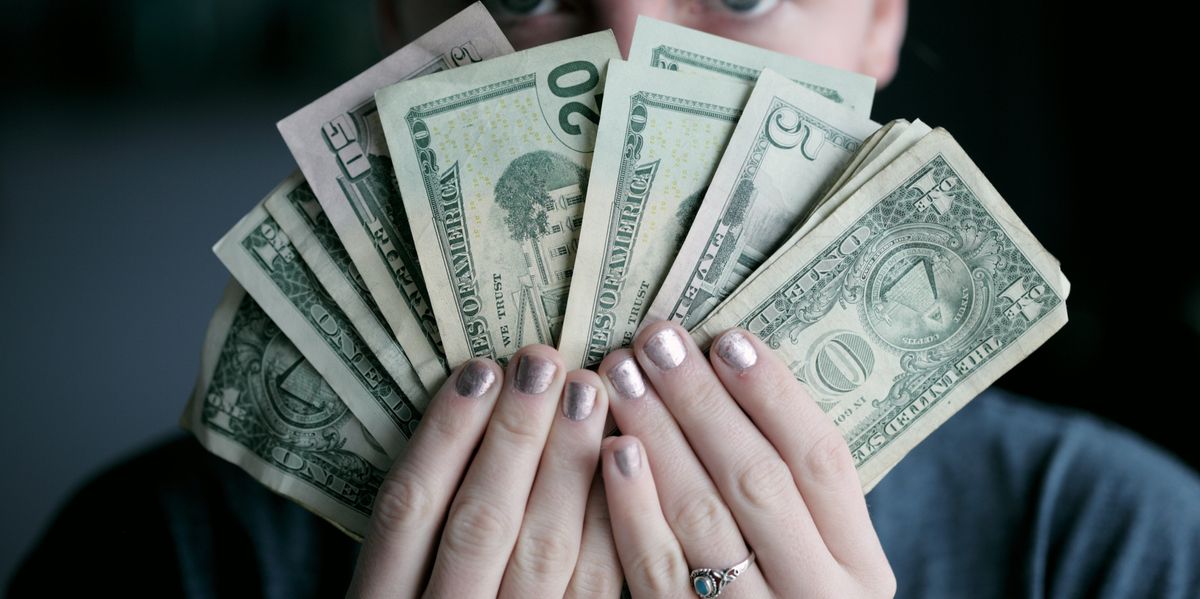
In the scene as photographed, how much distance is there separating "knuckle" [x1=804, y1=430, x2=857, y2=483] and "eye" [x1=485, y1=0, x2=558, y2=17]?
563 mm

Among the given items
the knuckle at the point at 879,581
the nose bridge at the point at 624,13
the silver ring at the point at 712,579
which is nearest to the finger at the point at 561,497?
the silver ring at the point at 712,579

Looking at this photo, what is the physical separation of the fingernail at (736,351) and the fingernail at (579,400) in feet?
0.38

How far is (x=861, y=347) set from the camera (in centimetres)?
85

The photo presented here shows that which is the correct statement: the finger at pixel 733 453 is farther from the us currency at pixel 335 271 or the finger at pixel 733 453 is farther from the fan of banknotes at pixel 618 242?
the us currency at pixel 335 271

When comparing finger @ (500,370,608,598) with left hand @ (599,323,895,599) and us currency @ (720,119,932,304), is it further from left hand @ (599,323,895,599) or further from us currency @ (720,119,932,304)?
us currency @ (720,119,932,304)

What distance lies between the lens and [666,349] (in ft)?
2.43

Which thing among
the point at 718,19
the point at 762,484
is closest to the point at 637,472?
the point at 762,484

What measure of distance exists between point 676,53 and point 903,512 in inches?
26.4

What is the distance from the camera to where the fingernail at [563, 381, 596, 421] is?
73 centimetres

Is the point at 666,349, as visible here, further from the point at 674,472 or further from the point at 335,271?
the point at 335,271

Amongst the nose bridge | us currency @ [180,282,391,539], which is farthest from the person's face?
us currency @ [180,282,391,539]

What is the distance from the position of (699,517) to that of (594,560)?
0.36 feet

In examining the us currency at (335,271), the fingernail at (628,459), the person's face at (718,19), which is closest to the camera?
the fingernail at (628,459)

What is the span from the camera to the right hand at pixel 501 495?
29.2 inches
